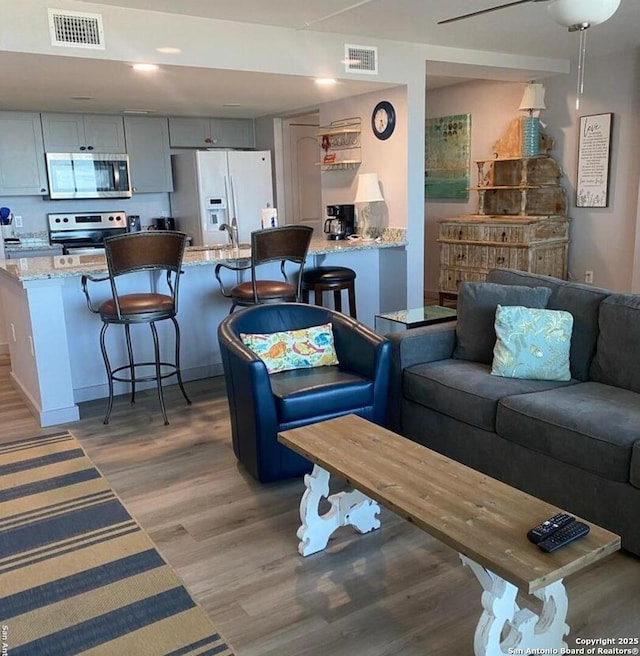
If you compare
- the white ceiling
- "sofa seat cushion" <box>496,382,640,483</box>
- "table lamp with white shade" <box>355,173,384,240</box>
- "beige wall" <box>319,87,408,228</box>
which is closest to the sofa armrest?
"sofa seat cushion" <box>496,382,640,483</box>

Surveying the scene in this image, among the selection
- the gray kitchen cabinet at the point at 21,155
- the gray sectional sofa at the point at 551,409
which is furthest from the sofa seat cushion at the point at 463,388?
the gray kitchen cabinet at the point at 21,155

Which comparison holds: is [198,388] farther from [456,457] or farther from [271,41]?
[271,41]

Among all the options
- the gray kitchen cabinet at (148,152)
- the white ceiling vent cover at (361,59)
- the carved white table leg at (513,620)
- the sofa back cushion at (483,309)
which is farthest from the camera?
the gray kitchen cabinet at (148,152)

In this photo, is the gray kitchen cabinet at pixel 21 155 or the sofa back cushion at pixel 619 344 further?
the gray kitchen cabinet at pixel 21 155

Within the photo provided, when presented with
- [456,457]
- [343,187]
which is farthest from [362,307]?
[456,457]

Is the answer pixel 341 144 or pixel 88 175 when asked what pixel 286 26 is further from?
pixel 88 175

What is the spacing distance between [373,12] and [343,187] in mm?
2228

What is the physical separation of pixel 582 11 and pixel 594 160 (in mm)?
3716

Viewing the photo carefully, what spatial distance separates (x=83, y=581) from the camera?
7.39 feet

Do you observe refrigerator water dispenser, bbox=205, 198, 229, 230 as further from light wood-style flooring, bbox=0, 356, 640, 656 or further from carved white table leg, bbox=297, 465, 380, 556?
carved white table leg, bbox=297, 465, 380, 556

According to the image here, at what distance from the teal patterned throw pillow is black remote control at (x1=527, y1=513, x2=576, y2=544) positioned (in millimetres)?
1304

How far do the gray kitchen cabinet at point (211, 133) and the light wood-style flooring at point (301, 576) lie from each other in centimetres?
465

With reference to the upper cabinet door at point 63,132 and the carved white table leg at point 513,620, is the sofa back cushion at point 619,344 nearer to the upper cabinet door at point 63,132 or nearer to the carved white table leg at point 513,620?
the carved white table leg at point 513,620

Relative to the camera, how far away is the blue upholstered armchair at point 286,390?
9.19 ft
